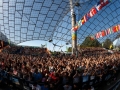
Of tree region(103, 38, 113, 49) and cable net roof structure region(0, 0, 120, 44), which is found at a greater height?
cable net roof structure region(0, 0, 120, 44)

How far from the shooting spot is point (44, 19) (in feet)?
226

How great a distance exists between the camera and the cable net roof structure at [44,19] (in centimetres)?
6517

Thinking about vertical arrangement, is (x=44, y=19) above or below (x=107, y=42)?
above

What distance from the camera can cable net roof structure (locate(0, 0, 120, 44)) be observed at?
65.2 metres

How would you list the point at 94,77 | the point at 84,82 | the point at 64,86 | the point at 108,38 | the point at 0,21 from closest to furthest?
the point at 64,86 → the point at 84,82 → the point at 94,77 → the point at 0,21 → the point at 108,38

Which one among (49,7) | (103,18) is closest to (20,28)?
(49,7)

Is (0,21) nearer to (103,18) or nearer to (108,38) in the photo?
(103,18)

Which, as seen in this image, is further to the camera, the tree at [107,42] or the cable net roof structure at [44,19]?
the tree at [107,42]

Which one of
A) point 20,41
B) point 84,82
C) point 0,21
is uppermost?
point 0,21

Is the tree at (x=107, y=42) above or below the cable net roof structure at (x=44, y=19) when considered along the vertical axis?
below

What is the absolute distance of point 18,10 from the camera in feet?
217

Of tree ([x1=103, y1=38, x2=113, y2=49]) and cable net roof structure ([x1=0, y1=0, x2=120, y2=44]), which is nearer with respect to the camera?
cable net roof structure ([x1=0, y1=0, x2=120, y2=44])

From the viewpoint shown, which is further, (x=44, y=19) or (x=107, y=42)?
(x=107, y=42)

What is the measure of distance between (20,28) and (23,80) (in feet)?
196
